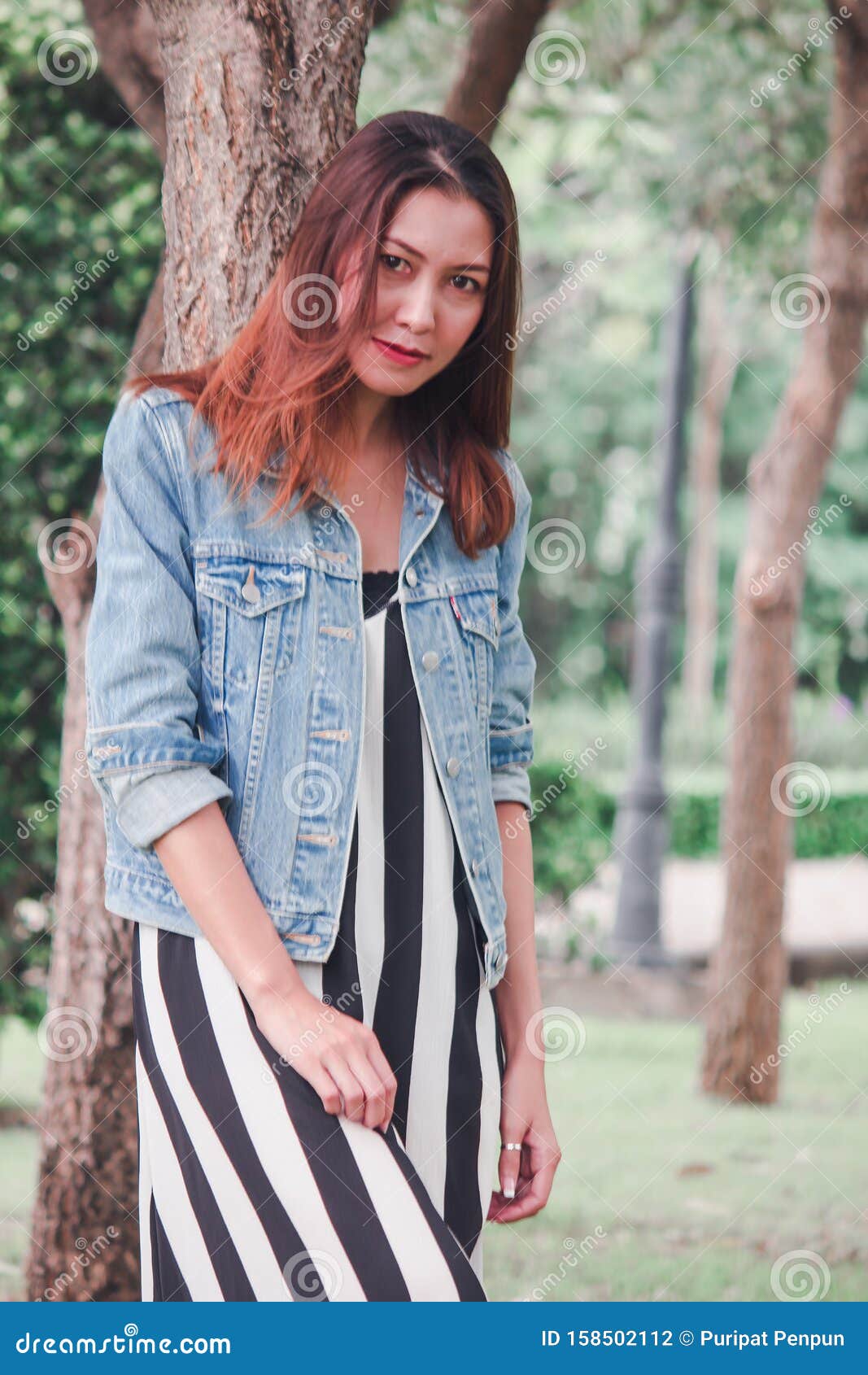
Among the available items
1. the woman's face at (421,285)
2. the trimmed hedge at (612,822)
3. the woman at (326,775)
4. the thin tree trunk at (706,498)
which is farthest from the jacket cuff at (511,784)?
the thin tree trunk at (706,498)

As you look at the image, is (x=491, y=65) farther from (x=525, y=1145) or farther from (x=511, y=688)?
(x=525, y=1145)

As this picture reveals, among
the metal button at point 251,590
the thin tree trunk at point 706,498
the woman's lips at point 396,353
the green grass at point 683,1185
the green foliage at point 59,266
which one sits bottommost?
the green grass at point 683,1185

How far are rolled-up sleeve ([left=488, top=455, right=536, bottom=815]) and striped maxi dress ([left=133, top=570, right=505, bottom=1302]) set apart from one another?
27 centimetres

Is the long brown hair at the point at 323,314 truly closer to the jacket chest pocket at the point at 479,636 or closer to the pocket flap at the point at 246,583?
the pocket flap at the point at 246,583

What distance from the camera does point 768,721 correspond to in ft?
18.6

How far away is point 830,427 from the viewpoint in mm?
5625

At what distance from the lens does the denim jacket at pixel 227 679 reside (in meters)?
1.63

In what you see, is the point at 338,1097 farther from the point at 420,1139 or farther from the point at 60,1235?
the point at 60,1235

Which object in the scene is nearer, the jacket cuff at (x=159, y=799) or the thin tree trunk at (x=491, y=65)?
the jacket cuff at (x=159, y=799)

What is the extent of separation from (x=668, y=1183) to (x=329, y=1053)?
11.0 feet

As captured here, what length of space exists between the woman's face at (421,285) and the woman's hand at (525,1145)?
0.96 meters

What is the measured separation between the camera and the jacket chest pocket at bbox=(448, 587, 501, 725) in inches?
76.1

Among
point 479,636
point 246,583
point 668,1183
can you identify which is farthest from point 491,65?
point 668,1183

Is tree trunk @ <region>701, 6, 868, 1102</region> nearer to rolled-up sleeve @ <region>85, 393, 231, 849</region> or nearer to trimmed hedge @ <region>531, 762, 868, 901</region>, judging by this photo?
trimmed hedge @ <region>531, 762, 868, 901</region>
